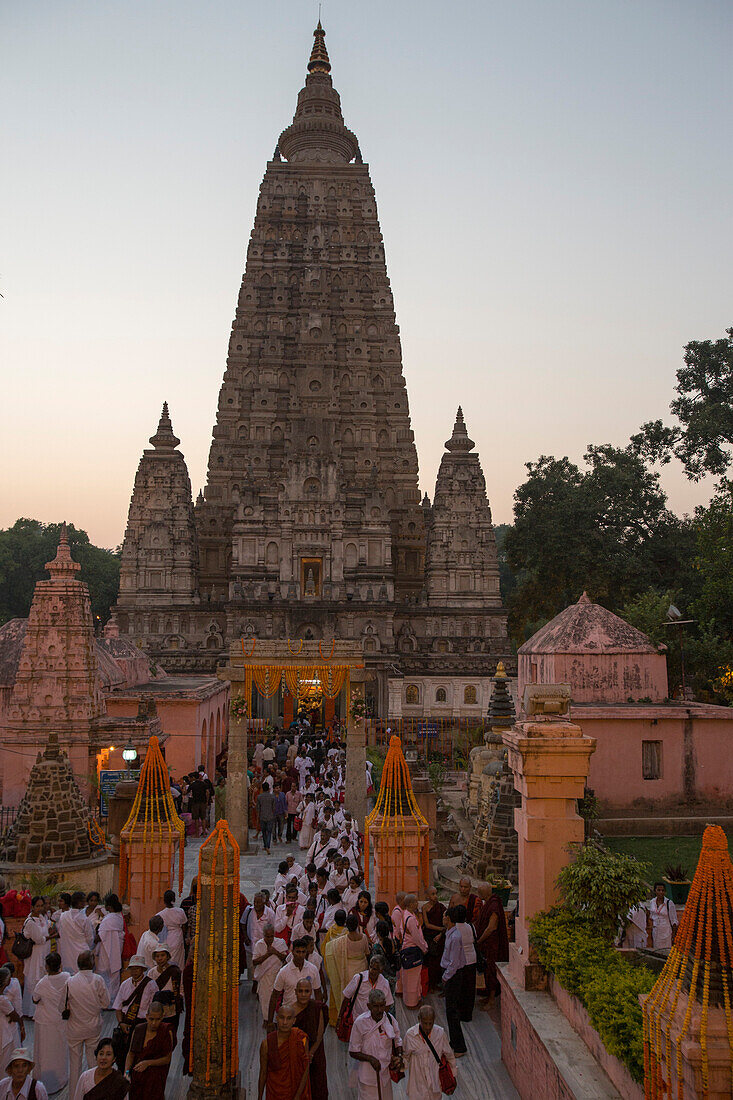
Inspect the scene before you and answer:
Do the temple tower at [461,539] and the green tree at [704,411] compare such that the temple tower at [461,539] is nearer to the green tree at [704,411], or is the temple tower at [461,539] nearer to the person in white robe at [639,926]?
the green tree at [704,411]

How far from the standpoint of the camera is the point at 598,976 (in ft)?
22.9

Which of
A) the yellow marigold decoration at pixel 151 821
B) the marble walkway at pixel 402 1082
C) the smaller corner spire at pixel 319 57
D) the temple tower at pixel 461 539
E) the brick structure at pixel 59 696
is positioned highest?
the smaller corner spire at pixel 319 57

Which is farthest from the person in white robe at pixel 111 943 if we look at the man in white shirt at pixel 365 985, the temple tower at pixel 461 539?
the temple tower at pixel 461 539

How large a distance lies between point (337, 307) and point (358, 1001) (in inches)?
1797

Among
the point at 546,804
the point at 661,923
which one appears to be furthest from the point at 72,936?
the point at 661,923

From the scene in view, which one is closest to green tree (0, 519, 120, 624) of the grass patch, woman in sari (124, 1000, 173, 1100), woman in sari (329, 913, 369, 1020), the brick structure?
the brick structure

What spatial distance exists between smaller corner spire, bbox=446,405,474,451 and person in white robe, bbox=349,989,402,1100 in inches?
1591

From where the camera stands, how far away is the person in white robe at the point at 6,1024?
294 inches

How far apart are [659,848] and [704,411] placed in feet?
78.0

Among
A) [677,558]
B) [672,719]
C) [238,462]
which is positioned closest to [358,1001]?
[672,719]

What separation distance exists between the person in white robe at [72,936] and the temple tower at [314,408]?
32.2m

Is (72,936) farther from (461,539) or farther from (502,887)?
(461,539)

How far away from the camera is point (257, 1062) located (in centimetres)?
866

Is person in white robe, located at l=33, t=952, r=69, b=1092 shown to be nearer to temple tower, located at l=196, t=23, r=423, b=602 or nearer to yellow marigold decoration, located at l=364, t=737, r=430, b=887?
yellow marigold decoration, located at l=364, t=737, r=430, b=887
